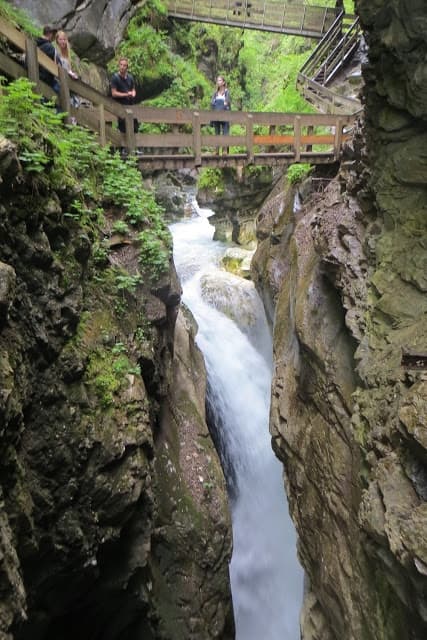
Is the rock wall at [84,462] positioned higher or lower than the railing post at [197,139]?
lower

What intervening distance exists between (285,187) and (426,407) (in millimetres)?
11492

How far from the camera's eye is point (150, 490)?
18.0ft

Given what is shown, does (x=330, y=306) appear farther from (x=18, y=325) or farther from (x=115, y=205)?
(x=18, y=325)

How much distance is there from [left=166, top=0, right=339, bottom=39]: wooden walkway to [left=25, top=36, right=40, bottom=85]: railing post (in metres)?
17.7

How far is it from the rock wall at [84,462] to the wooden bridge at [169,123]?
2.33m

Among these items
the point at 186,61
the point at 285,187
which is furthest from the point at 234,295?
the point at 186,61

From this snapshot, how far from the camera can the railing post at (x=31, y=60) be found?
230 inches

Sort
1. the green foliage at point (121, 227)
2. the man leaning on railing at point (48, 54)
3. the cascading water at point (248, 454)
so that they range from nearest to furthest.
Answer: the green foliage at point (121, 227)
the man leaning on railing at point (48, 54)
the cascading water at point (248, 454)

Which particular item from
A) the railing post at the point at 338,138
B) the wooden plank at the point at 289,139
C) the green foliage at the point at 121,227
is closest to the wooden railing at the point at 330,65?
the railing post at the point at 338,138

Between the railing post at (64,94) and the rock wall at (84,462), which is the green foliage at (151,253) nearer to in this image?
the rock wall at (84,462)

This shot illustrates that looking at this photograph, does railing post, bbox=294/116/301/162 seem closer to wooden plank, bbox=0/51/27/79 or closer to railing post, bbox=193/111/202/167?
railing post, bbox=193/111/202/167

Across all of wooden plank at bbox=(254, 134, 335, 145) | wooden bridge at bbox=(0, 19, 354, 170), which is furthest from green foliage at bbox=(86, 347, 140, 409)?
wooden plank at bbox=(254, 134, 335, 145)

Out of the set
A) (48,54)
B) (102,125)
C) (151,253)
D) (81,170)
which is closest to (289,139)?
(102,125)

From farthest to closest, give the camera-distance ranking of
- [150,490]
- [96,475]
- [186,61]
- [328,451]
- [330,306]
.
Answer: [186,61], [330,306], [328,451], [150,490], [96,475]
